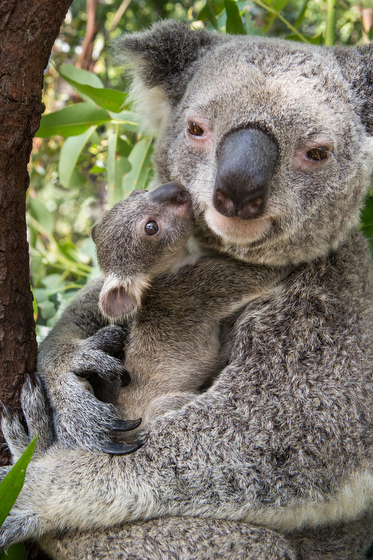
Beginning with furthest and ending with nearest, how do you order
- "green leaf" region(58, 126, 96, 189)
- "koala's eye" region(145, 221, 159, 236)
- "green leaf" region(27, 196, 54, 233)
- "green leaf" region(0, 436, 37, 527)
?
"green leaf" region(27, 196, 54, 233)
"green leaf" region(58, 126, 96, 189)
"koala's eye" region(145, 221, 159, 236)
"green leaf" region(0, 436, 37, 527)

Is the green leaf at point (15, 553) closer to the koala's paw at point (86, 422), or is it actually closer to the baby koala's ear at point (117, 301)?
the koala's paw at point (86, 422)

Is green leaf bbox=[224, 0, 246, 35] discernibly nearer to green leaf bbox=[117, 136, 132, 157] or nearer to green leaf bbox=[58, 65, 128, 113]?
green leaf bbox=[58, 65, 128, 113]

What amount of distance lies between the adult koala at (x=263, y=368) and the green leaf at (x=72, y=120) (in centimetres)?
91

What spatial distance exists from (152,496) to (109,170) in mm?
2015

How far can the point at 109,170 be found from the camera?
10.1ft

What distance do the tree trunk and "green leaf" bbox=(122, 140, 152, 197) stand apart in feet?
4.27

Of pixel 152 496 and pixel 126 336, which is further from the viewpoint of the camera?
pixel 126 336

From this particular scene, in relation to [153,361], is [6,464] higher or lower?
lower

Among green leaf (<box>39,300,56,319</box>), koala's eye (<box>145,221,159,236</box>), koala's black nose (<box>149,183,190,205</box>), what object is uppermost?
koala's black nose (<box>149,183,190,205</box>)

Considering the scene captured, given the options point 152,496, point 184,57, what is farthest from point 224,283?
point 184,57

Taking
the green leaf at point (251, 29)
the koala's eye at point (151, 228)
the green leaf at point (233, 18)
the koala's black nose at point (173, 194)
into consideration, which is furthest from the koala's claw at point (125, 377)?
the green leaf at point (251, 29)

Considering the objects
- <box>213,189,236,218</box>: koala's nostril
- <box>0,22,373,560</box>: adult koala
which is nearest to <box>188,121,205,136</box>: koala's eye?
<box>0,22,373,560</box>: adult koala

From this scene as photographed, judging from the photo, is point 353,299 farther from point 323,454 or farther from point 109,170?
point 109,170

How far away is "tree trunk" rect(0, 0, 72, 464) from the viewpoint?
1511 millimetres
